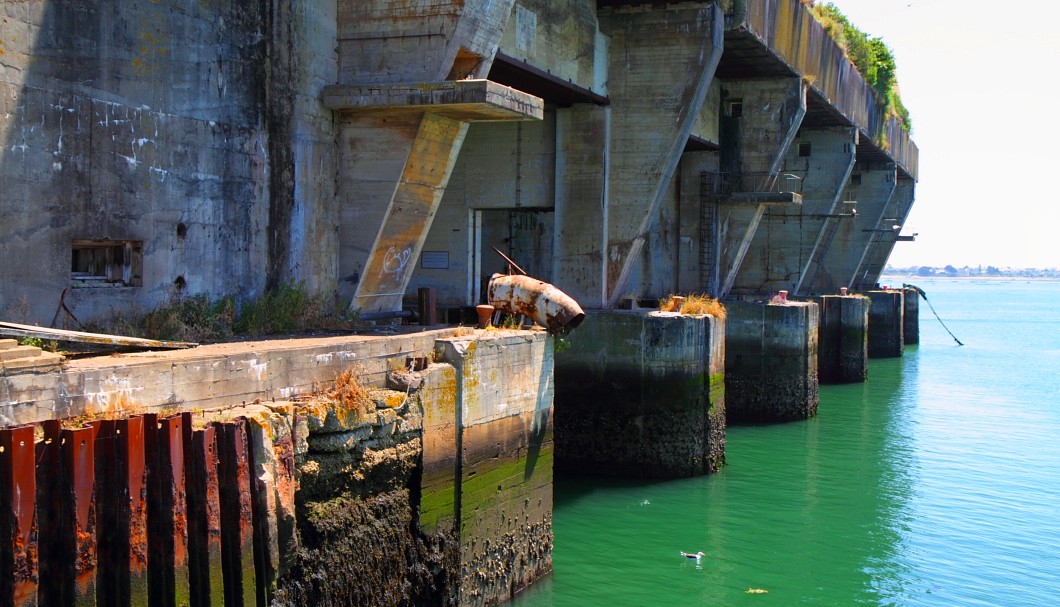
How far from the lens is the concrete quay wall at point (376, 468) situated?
931cm

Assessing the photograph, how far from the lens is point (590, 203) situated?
2438 cm

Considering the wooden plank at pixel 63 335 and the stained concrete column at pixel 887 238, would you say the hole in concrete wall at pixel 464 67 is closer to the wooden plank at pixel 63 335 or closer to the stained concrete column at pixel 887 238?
the wooden plank at pixel 63 335

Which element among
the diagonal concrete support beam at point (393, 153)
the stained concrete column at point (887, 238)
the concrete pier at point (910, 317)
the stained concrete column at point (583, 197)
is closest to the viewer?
the diagonal concrete support beam at point (393, 153)

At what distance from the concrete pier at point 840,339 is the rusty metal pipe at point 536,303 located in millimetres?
28815

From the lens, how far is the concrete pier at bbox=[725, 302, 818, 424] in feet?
103

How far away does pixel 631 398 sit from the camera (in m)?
22.5

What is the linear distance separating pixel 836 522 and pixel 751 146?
15.1 meters

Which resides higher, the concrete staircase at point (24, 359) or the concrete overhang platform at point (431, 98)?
the concrete overhang platform at point (431, 98)

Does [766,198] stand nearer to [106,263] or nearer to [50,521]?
[106,263]

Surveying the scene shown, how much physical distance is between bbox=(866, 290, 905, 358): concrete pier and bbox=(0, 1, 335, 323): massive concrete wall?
45340 mm

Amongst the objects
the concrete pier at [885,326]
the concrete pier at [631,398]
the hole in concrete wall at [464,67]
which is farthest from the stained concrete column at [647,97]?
the concrete pier at [885,326]

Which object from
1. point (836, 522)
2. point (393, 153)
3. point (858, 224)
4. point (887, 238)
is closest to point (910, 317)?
point (887, 238)

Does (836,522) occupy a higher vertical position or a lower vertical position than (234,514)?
lower

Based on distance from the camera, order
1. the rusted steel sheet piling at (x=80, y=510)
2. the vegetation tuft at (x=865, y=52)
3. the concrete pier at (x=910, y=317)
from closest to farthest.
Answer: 1. the rusted steel sheet piling at (x=80, y=510)
2. the vegetation tuft at (x=865, y=52)
3. the concrete pier at (x=910, y=317)
